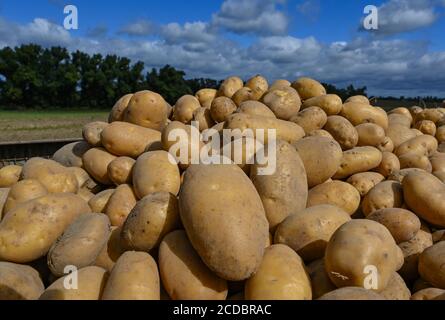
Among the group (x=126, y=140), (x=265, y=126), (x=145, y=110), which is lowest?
(x=126, y=140)

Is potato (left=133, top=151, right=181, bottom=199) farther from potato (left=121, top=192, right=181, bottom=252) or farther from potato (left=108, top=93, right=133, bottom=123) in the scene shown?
potato (left=108, top=93, right=133, bottom=123)

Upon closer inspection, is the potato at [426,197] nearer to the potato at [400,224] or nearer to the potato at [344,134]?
the potato at [400,224]

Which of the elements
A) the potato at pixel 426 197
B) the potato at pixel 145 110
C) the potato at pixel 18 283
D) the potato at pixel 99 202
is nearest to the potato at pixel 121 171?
the potato at pixel 99 202

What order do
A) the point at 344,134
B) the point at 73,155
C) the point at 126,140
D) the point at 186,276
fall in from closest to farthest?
the point at 186,276, the point at 344,134, the point at 126,140, the point at 73,155

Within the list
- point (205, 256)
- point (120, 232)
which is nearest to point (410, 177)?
point (205, 256)

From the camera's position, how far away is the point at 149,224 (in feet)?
6.71

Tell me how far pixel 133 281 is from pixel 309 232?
3.28ft

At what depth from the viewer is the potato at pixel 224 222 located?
1735 mm

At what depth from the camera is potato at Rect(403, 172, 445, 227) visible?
240 cm

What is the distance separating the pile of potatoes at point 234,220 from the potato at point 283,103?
2cm

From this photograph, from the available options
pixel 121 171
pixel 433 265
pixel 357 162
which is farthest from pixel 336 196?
pixel 121 171

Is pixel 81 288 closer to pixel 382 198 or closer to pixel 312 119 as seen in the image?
pixel 382 198

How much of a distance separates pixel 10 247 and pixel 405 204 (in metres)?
2.63

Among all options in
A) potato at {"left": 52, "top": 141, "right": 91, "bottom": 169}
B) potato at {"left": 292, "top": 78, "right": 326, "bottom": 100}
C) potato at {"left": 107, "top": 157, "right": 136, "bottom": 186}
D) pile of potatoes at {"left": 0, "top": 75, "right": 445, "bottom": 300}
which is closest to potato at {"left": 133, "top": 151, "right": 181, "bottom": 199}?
pile of potatoes at {"left": 0, "top": 75, "right": 445, "bottom": 300}
